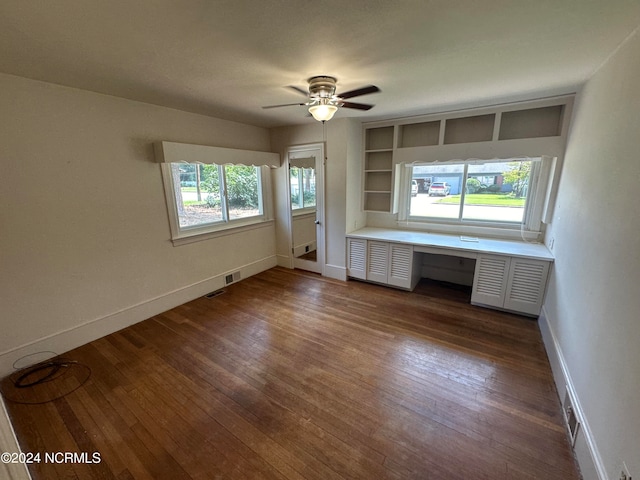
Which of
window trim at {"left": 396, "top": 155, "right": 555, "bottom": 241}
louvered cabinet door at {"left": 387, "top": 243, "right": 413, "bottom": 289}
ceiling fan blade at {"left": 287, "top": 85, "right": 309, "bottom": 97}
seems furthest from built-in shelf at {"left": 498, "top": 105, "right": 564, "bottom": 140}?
ceiling fan blade at {"left": 287, "top": 85, "right": 309, "bottom": 97}

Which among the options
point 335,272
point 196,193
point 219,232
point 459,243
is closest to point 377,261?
point 335,272

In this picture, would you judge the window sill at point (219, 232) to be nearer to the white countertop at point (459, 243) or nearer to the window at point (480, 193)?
the white countertop at point (459, 243)

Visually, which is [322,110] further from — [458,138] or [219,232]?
[219,232]

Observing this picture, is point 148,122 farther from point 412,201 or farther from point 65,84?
point 412,201

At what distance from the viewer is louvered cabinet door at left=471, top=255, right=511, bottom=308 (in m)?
3.12

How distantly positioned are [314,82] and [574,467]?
312cm

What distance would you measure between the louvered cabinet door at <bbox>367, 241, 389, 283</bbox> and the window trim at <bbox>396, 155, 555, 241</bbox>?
699 millimetres

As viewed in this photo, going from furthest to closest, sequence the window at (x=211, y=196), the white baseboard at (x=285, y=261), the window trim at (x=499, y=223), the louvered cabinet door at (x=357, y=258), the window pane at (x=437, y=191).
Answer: the white baseboard at (x=285, y=261) < the louvered cabinet door at (x=357, y=258) < the window pane at (x=437, y=191) < the window at (x=211, y=196) < the window trim at (x=499, y=223)

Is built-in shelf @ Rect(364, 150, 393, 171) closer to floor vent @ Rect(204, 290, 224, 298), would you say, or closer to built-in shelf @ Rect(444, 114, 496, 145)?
built-in shelf @ Rect(444, 114, 496, 145)

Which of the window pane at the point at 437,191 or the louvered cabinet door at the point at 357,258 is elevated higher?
the window pane at the point at 437,191

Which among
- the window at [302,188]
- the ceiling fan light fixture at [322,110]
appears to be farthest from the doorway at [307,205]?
the ceiling fan light fixture at [322,110]

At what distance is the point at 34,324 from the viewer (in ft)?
7.94

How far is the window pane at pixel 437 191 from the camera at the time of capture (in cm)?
387

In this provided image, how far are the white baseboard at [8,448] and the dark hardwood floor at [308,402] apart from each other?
4.01 ft
